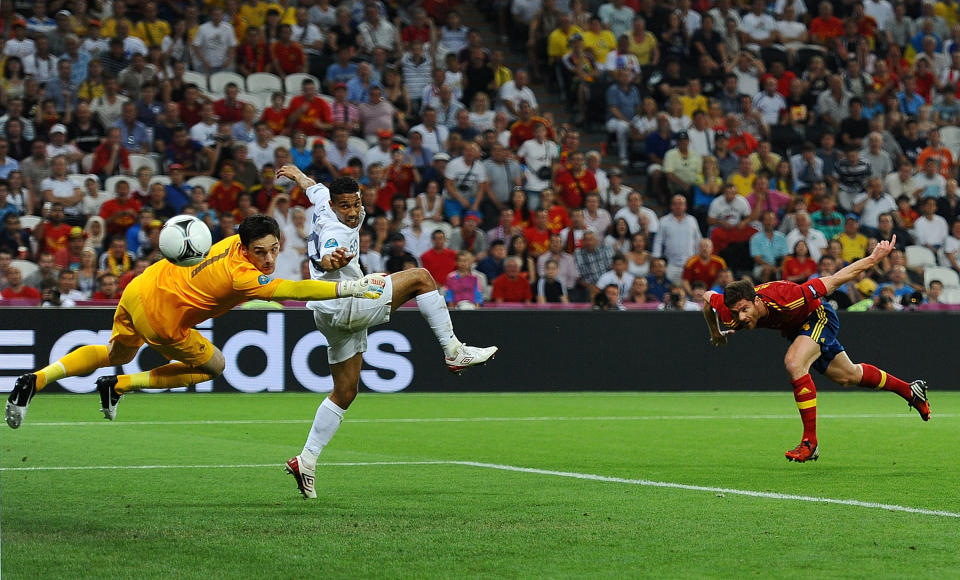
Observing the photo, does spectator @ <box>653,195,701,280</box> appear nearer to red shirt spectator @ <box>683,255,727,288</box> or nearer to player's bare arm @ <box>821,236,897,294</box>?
red shirt spectator @ <box>683,255,727,288</box>

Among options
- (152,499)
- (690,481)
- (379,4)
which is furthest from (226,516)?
(379,4)

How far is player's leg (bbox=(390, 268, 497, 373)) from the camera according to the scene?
9.24m

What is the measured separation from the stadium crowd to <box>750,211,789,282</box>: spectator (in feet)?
0.14

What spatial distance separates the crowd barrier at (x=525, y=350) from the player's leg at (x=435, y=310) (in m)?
8.81

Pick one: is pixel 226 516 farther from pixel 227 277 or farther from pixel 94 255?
pixel 94 255

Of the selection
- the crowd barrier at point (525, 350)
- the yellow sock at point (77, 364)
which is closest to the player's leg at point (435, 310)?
the yellow sock at point (77, 364)

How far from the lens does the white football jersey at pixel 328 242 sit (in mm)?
9250

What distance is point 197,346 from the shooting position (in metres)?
9.50

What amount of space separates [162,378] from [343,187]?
6.32 feet

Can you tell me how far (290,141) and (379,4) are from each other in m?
4.32

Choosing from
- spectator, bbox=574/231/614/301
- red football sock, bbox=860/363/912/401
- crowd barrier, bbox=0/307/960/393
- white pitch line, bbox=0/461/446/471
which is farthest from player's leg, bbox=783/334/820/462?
spectator, bbox=574/231/614/301

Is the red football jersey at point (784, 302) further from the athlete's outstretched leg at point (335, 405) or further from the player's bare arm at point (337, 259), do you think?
the player's bare arm at point (337, 259)

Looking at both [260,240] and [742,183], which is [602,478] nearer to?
[260,240]

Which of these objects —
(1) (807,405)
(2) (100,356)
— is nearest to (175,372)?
(2) (100,356)
